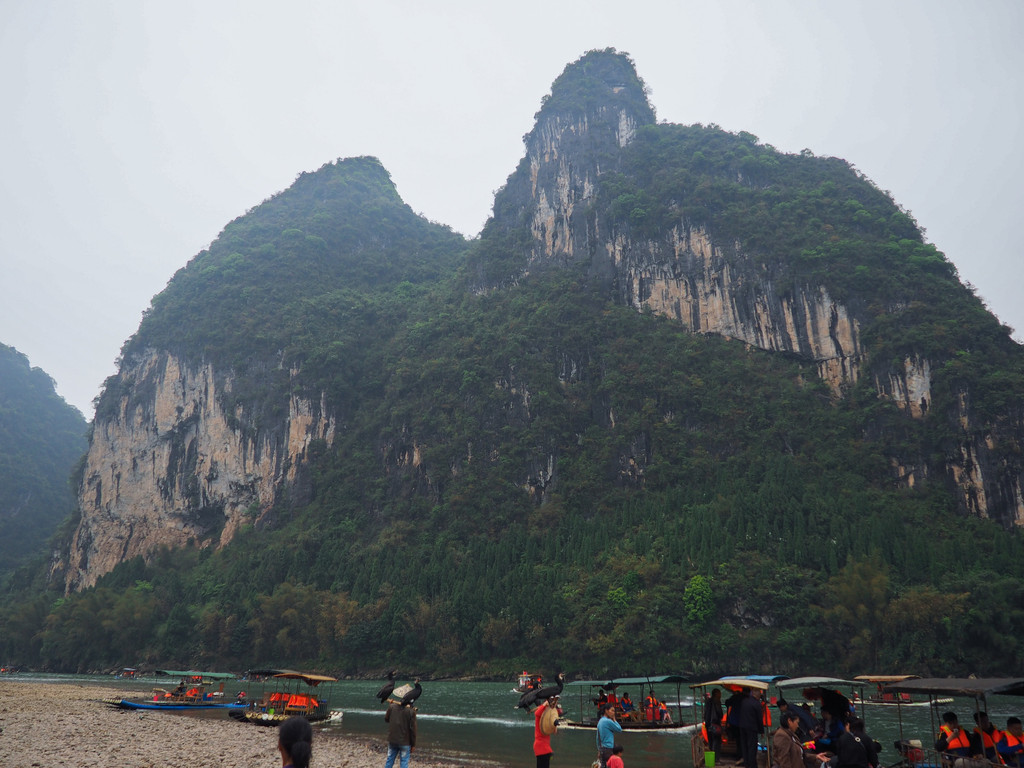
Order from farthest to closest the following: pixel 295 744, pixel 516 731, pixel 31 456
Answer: pixel 31 456 → pixel 516 731 → pixel 295 744

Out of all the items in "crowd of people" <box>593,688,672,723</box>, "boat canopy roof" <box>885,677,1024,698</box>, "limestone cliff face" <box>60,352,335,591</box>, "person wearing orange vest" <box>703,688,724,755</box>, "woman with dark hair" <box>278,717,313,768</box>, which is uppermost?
"limestone cliff face" <box>60,352,335,591</box>

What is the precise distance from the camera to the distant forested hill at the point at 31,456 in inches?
4948

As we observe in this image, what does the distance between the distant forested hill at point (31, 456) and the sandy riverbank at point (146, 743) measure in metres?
100

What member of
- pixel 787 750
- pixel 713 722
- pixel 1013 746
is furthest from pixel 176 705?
pixel 1013 746

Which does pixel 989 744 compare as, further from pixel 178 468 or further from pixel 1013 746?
pixel 178 468

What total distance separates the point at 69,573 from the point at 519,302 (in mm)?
78863

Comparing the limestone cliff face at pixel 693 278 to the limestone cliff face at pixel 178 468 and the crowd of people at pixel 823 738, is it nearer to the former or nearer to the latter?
the limestone cliff face at pixel 178 468

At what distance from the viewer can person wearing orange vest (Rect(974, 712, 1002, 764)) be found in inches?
507

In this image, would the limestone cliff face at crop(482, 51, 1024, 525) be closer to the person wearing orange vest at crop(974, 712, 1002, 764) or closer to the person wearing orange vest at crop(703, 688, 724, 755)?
the person wearing orange vest at crop(974, 712, 1002, 764)

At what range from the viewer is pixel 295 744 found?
5.59 meters

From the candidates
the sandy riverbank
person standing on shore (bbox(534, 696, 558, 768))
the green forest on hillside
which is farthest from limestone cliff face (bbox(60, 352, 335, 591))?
person standing on shore (bbox(534, 696, 558, 768))

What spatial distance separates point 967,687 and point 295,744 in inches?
568

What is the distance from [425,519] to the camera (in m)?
82.1

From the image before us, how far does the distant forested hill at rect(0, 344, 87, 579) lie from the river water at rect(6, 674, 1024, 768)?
99.7 meters
